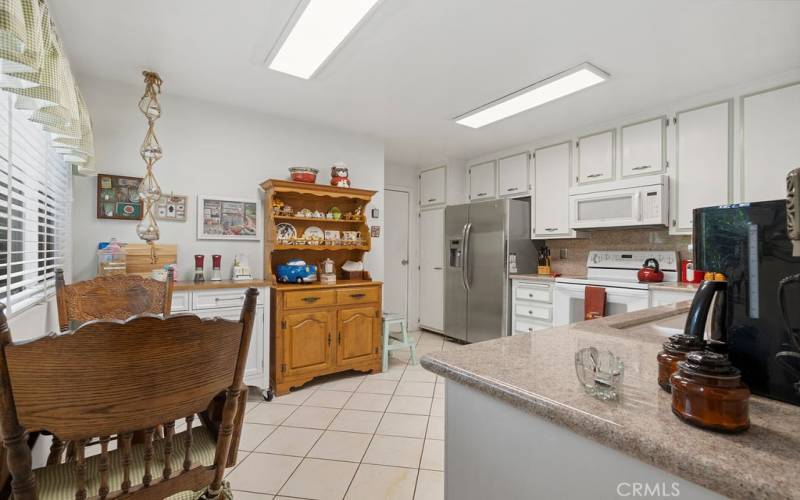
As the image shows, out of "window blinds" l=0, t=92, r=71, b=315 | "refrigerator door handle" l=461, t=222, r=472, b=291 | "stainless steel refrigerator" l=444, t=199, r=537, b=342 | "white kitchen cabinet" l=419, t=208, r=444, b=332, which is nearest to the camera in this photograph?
"window blinds" l=0, t=92, r=71, b=315

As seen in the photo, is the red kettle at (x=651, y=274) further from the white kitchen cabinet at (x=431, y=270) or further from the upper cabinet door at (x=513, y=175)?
the white kitchen cabinet at (x=431, y=270)

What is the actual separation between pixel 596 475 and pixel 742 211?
0.56m

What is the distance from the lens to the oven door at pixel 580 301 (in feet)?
9.88

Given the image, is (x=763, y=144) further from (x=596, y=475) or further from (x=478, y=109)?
(x=596, y=475)

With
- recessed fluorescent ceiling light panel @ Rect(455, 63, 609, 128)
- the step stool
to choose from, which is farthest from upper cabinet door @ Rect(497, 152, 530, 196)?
the step stool

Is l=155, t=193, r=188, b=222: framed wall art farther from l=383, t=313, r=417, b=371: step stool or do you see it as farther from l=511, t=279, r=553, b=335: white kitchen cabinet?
l=511, t=279, r=553, b=335: white kitchen cabinet

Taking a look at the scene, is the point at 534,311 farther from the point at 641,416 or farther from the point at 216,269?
the point at 641,416

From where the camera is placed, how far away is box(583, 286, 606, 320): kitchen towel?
10.5 ft

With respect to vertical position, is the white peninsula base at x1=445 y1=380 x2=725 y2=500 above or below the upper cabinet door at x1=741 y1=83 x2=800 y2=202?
below

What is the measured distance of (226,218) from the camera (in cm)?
313

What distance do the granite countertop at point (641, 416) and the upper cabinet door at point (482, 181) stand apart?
3.74 meters

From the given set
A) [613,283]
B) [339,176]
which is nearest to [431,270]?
[339,176]

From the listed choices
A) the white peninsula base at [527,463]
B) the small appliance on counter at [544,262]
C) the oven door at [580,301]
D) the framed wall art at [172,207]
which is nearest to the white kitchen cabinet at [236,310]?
the framed wall art at [172,207]

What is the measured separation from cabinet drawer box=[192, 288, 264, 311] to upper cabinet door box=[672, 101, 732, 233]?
348 cm
